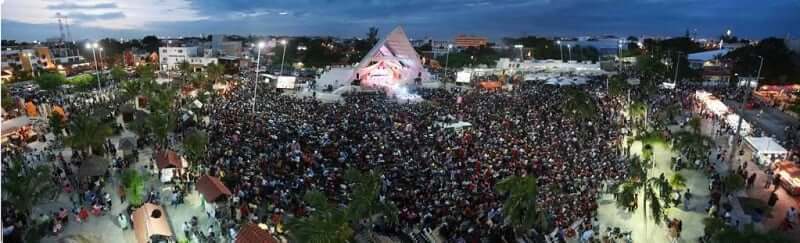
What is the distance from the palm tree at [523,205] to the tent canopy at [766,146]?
13050 mm

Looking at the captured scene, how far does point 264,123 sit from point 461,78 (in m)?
24.5

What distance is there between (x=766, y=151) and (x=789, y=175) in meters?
2.68

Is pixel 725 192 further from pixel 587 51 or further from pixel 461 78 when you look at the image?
pixel 587 51

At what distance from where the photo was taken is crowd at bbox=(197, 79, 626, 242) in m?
15.8

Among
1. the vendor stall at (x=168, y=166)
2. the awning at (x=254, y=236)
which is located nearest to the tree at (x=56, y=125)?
the vendor stall at (x=168, y=166)

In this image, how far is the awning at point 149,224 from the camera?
Result: 1369 centimetres

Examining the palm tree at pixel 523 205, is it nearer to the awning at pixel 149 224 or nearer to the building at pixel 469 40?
the awning at pixel 149 224

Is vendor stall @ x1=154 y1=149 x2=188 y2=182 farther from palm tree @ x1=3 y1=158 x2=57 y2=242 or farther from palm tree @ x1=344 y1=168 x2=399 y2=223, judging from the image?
palm tree @ x1=344 y1=168 x2=399 y2=223

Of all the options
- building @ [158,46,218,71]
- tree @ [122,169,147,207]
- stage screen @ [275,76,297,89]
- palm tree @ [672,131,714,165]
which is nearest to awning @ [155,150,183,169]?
tree @ [122,169,147,207]

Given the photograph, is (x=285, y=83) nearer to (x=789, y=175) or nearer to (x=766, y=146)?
(x=766, y=146)

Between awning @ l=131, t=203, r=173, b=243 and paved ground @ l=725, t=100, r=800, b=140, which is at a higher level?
paved ground @ l=725, t=100, r=800, b=140

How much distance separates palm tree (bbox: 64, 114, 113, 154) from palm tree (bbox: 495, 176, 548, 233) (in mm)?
16544

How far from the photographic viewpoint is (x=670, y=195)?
1720 centimetres

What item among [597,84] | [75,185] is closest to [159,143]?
[75,185]
